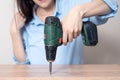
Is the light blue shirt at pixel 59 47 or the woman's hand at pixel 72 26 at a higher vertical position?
the woman's hand at pixel 72 26

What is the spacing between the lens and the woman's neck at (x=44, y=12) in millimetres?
1117

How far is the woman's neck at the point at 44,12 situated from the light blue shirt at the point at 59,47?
0.02 m

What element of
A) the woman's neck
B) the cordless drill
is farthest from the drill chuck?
the woman's neck

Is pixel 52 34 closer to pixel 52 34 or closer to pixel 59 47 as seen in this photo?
pixel 52 34

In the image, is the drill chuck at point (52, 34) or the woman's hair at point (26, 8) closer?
the drill chuck at point (52, 34)

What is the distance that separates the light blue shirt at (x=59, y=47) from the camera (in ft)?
3.40

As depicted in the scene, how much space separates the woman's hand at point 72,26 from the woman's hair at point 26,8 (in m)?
0.40

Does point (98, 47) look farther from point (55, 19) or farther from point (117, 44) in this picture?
point (55, 19)

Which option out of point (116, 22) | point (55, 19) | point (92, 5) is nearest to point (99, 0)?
point (92, 5)

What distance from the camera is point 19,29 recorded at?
1120mm

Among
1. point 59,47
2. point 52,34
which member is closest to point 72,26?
point 52,34

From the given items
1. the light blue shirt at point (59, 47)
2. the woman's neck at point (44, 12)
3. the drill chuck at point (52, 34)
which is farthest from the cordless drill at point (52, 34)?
the woman's neck at point (44, 12)

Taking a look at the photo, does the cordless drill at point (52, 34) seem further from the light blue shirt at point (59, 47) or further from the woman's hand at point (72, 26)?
the light blue shirt at point (59, 47)

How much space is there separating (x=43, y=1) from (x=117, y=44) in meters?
0.60
